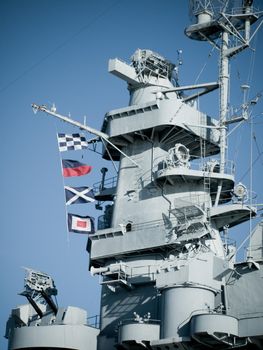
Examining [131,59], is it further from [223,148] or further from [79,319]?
[79,319]

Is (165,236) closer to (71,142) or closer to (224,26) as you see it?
(71,142)

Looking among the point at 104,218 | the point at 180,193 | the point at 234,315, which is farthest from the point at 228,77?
the point at 234,315

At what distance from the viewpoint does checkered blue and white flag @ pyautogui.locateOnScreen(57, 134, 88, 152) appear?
3333 cm

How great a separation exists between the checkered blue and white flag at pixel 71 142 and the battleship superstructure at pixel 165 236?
28.1 inches

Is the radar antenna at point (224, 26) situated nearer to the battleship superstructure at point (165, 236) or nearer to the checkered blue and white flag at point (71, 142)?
the battleship superstructure at point (165, 236)

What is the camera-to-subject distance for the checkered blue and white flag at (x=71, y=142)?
33.3 m

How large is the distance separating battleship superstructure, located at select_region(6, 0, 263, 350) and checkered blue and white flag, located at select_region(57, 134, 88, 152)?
28.1 inches

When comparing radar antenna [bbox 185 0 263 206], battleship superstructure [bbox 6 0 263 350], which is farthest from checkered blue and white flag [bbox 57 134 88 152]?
radar antenna [bbox 185 0 263 206]

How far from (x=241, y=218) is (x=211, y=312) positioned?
539 centimetres

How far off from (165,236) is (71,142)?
265 inches

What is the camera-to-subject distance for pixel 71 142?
1323 inches

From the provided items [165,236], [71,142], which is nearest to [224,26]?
[71,142]

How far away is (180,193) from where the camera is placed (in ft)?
104

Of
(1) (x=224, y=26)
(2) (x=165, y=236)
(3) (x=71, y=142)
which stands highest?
(1) (x=224, y=26)
